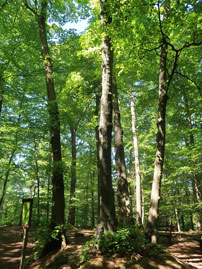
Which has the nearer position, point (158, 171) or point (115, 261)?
point (115, 261)

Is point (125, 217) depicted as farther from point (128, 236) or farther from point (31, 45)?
point (31, 45)

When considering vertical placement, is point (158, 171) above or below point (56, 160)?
below

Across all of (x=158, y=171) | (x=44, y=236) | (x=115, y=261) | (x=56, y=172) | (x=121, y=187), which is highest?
(x=56, y=172)

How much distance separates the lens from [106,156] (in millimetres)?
5238

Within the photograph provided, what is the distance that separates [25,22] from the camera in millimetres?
9859

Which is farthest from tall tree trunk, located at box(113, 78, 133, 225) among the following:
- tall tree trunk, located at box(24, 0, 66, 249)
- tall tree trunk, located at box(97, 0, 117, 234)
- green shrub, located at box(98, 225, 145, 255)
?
green shrub, located at box(98, 225, 145, 255)

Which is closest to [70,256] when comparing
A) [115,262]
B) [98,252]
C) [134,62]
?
[98,252]

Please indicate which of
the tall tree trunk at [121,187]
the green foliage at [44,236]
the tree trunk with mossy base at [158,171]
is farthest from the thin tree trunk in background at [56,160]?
the tree trunk with mossy base at [158,171]

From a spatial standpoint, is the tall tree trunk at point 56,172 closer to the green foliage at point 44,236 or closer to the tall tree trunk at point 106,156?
the green foliage at point 44,236

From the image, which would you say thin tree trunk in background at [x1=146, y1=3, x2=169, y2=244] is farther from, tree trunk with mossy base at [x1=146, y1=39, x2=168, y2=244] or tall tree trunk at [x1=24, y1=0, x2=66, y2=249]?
tall tree trunk at [x1=24, y1=0, x2=66, y2=249]

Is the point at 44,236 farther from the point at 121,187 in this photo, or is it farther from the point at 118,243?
the point at 121,187

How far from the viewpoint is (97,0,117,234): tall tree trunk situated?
466cm

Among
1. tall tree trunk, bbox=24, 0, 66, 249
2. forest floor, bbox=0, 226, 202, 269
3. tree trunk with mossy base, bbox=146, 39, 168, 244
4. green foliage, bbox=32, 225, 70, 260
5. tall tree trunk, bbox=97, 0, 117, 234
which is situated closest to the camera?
forest floor, bbox=0, 226, 202, 269

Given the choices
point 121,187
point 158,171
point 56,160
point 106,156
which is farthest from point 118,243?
point 56,160
